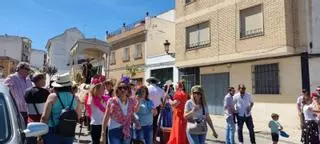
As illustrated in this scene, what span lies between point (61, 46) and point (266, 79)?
5141 centimetres

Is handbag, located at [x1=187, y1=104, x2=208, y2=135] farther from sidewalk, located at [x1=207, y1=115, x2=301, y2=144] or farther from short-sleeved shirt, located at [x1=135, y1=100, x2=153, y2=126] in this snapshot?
sidewalk, located at [x1=207, y1=115, x2=301, y2=144]

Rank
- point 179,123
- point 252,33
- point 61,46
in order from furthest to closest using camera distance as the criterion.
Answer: point 61,46, point 252,33, point 179,123

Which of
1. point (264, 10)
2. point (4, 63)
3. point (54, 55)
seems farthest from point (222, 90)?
point (4, 63)

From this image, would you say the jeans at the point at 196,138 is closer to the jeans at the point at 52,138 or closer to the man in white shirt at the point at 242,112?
the jeans at the point at 52,138

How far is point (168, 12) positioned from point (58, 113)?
2287cm

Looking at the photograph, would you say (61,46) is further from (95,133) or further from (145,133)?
(145,133)

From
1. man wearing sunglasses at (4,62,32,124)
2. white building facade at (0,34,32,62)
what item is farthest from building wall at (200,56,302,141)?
white building facade at (0,34,32,62)

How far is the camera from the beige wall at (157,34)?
26109 mm

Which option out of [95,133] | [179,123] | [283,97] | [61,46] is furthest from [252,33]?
[61,46]

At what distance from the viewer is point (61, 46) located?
208 ft

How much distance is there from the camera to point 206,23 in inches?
795

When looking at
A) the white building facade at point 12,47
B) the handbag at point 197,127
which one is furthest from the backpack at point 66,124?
the white building facade at point 12,47

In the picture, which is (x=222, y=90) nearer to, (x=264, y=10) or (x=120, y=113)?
(x=264, y=10)

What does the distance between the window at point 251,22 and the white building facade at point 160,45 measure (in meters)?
7.58
